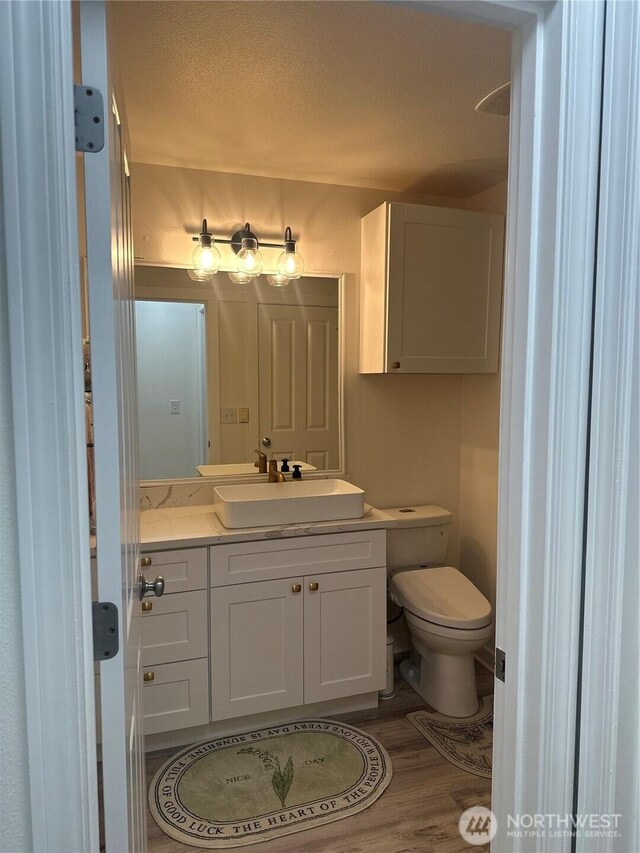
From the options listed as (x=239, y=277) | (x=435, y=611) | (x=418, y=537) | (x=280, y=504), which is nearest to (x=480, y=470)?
(x=418, y=537)

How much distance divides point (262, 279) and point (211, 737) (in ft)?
6.61

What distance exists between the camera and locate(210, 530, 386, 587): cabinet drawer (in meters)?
2.26

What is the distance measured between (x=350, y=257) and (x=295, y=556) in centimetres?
148

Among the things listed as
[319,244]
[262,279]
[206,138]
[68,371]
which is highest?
[206,138]

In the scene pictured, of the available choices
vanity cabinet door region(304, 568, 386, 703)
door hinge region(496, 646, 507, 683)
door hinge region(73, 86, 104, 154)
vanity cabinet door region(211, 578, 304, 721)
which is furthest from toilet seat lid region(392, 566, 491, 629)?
door hinge region(73, 86, 104, 154)

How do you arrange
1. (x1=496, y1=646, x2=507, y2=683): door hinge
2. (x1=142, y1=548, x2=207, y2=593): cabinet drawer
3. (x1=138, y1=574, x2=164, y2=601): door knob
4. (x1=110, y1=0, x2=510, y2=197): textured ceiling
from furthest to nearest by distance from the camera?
(x1=142, y1=548, x2=207, y2=593): cabinet drawer → (x1=110, y1=0, x2=510, y2=197): textured ceiling → (x1=138, y1=574, x2=164, y2=601): door knob → (x1=496, y1=646, x2=507, y2=683): door hinge

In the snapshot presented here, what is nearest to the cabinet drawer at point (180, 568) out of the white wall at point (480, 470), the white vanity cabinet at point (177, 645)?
the white vanity cabinet at point (177, 645)

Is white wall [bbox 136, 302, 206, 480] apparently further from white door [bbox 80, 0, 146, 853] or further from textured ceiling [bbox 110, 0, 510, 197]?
white door [bbox 80, 0, 146, 853]

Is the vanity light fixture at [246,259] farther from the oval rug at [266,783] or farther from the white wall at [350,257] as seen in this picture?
the oval rug at [266,783]

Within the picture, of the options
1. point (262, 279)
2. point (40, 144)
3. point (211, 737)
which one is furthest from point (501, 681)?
point (262, 279)

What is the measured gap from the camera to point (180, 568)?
220 cm

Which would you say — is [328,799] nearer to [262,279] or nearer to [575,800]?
[575,800]

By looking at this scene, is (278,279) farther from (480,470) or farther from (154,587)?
(154,587)

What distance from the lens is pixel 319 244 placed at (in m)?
2.79
